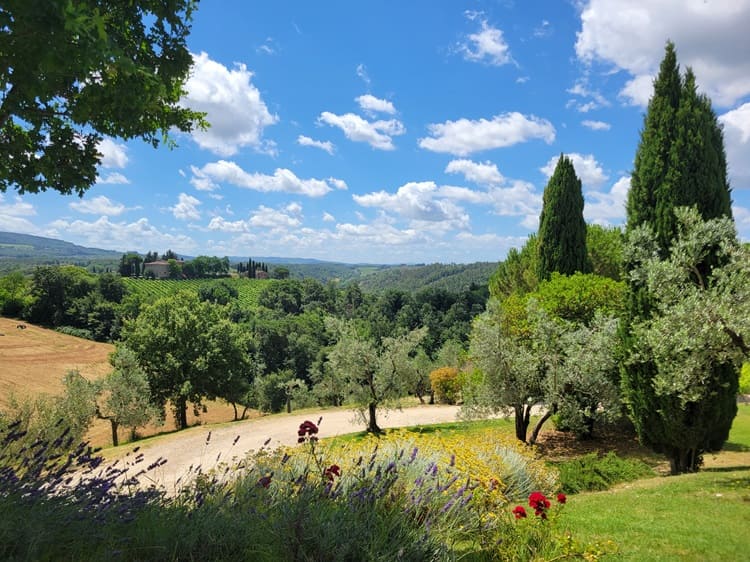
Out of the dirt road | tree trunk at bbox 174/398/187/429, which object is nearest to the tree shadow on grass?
the dirt road

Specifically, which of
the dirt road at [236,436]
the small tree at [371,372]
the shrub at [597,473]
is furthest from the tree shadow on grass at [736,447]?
the small tree at [371,372]

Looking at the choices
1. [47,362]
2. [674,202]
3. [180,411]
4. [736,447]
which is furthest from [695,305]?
[47,362]

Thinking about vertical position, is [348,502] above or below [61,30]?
below

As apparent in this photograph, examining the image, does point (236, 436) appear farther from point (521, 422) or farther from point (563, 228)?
point (563, 228)

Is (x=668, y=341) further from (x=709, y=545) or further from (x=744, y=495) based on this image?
(x=709, y=545)

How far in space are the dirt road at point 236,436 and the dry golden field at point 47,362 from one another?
558 inches

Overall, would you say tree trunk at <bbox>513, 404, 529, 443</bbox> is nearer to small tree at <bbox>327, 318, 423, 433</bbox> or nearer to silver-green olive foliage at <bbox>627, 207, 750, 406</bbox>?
A: silver-green olive foliage at <bbox>627, 207, 750, 406</bbox>

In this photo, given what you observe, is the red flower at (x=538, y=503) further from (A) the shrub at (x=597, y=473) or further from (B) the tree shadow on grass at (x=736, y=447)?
(B) the tree shadow on grass at (x=736, y=447)

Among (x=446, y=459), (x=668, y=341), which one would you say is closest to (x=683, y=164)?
(x=668, y=341)

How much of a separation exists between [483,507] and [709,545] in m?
2.68

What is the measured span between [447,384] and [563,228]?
14.1 metres

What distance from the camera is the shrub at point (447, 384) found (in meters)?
30.2

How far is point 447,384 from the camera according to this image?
3038cm

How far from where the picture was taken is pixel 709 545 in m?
4.95
